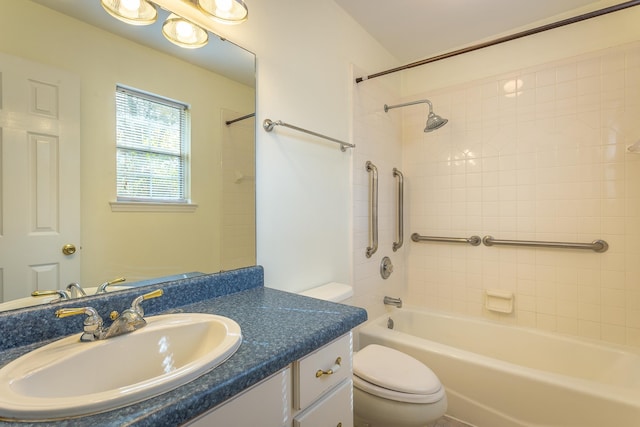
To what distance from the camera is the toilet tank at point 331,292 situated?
1.61 m

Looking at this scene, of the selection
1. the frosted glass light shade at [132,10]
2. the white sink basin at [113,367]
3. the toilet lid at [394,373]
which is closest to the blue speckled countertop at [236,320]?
the white sink basin at [113,367]

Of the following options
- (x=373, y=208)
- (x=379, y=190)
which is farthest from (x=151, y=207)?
(x=379, y=190)

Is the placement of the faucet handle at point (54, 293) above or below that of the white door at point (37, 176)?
below

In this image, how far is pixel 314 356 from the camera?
0.87 m

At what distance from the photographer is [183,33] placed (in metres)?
1.17

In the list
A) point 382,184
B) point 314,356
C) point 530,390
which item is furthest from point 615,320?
point 314,356

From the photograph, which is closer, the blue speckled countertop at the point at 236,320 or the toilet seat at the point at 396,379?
the blue speckled countertop at the point at 236,320

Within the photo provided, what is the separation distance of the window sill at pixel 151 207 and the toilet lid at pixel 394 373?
41.4 inches

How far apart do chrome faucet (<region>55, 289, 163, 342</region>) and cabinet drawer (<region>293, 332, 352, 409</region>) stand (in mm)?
461

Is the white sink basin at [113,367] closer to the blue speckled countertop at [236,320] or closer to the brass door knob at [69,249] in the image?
the blue speckled countertop at [236,320]

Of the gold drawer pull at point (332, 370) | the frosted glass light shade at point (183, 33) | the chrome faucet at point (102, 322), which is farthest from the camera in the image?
the frosted glass light shade at point (183, 33)

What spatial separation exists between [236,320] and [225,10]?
1141 millimetres

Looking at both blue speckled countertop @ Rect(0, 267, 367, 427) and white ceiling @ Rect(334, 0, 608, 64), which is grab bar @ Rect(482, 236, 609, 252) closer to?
white ceiling @ Rect(334, 0, 608, 64)

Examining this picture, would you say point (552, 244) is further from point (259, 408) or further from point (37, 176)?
point (37, 176)
